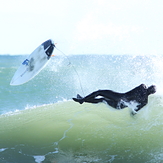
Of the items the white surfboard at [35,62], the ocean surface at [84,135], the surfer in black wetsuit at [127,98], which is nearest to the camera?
the ocean surface at [84,135]

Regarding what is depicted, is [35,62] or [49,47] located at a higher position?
[49,47]

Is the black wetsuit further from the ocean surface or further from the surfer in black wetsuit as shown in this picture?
the ocean surface

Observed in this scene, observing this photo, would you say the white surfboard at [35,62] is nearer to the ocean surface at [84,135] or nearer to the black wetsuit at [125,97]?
the ocean surface at [84,135]

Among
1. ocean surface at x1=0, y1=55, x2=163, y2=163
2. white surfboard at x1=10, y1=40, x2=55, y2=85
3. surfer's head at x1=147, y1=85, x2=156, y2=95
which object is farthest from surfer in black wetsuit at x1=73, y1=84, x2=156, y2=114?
white surfboard at x1=10, y1=40, x2=55, y2=85

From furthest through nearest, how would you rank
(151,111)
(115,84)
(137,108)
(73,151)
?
1. (115,84)
2. (151,111)
3. (137,108)
4. (73,151)

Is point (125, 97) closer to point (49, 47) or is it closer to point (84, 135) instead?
point (84, 135)

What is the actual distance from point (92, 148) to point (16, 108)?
18.9ft

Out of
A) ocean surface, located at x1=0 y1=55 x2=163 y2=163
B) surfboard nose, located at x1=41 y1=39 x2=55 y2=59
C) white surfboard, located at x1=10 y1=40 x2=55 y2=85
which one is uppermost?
surfboard nose, located at x1=41 y1=39 x2=55 y2=59

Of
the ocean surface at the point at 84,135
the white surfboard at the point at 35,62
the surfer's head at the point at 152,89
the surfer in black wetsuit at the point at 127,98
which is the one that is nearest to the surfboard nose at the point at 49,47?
the white surfboard at the point at 35,62

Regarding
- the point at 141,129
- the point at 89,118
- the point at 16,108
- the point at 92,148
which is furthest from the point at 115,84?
the point at 92,148

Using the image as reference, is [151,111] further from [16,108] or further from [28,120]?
[16,108]

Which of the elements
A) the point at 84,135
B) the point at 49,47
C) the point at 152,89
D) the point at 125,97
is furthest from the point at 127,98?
the point at 49,47

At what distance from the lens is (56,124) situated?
7055 millimetres

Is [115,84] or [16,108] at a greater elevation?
[115,84]
